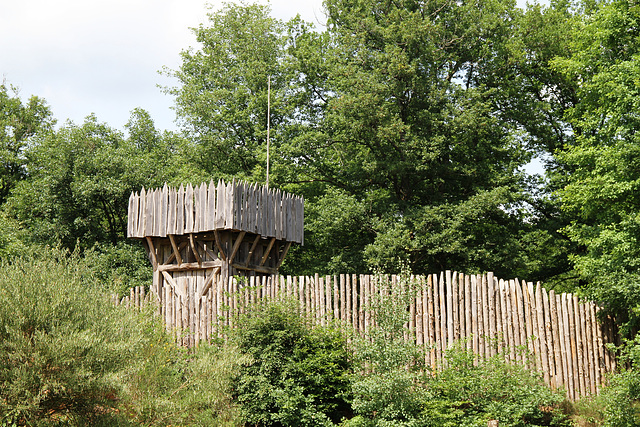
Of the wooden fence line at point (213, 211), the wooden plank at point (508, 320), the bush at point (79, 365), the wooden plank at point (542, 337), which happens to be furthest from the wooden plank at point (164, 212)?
the wooden plank at point (542, 337)

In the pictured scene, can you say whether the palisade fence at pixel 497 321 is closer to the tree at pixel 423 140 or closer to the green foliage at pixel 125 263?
the tree at pixel 423 140

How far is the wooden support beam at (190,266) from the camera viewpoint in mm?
13570

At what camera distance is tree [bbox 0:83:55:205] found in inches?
1106

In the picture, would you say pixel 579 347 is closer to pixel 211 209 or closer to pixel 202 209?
pixel 211 209

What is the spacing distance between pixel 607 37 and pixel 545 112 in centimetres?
727

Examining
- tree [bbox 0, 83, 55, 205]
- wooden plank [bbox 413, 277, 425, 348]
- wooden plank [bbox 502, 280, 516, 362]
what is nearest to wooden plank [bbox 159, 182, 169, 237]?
wooden plank [bbox 413, 277, 425, 348]

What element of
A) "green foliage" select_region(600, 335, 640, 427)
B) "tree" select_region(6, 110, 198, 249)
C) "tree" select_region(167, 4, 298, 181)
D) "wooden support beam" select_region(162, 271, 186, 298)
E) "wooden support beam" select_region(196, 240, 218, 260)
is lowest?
"green foliage" select_region(600, 335, 640, 427)

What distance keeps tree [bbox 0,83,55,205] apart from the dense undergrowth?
20.0 metres

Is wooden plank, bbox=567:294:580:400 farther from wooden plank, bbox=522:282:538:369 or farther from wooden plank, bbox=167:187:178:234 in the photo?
wooden plank, bbox=167:187:178:234

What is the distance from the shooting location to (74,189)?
2239cm

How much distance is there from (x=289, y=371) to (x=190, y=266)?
435 centimetres

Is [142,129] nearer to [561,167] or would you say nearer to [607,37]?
[561,167]

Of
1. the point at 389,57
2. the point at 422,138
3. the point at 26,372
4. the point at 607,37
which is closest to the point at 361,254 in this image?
the point at 422,138

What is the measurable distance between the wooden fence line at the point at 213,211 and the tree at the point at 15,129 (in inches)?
637
